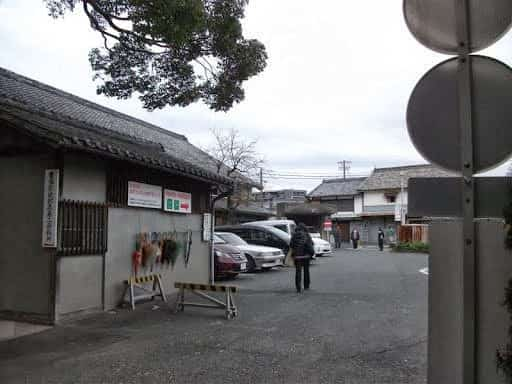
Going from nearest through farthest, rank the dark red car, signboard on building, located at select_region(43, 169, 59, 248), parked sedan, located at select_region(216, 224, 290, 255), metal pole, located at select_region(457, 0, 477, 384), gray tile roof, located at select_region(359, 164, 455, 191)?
metal pole, located at select_region(457, 0, 477, 384), signboard on building, located at select_region(43, 169, 59, 248), the dark red car, parked sedan, located at select_region(216, 224, 290, 255), gray tile roof, located at select_region(359, 164, 455, 191)

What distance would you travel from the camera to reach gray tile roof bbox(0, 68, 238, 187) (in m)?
10.9

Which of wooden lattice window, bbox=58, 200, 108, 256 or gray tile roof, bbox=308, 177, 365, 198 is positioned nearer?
wooden lattice window, bbox=58, 200, 108, 256

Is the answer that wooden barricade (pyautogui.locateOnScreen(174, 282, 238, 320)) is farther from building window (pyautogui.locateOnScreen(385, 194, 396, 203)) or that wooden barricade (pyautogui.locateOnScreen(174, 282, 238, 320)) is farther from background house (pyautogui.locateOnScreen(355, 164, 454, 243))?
building window (pyautogui.locateOnScreen(385, 194, 396, 203))

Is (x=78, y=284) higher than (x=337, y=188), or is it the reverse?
(x=337, y=188)

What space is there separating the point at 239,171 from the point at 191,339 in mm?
22079

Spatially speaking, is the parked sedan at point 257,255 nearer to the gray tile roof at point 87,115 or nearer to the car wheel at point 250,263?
the car wheel at point 250,263

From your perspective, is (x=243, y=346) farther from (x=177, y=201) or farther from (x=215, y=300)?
(x=177, y=201)

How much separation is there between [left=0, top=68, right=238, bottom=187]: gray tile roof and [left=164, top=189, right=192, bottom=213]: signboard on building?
0.78 meters

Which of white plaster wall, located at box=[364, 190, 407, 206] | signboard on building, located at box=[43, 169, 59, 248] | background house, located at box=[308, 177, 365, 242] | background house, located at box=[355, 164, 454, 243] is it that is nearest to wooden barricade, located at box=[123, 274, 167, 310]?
signboard on building, located at box=[43, 169, 59, 248]

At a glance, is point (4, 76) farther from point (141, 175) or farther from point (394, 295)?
point (394, 295)

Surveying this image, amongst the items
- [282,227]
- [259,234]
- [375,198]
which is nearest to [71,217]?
[259,234]

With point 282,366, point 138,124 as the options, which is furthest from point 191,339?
point 138,124

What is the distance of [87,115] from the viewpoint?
16.2 metres

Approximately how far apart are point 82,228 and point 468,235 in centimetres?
715
